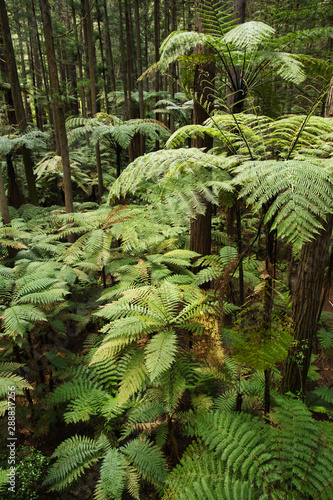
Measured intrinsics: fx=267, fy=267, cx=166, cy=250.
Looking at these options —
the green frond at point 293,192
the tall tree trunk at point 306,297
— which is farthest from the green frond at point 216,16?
the green frond at point 293,192

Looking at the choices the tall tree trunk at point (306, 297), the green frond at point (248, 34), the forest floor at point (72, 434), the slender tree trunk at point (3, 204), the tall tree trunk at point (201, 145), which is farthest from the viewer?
the slender tree trunk at point (3, 204)

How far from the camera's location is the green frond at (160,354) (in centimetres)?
225

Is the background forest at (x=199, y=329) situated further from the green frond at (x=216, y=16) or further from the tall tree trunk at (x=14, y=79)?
the tall tree trunk at (x=14, y=79)

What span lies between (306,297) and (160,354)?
151cm

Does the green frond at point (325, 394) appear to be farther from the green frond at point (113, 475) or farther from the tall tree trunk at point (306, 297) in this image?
the green frond at point (113, 475)

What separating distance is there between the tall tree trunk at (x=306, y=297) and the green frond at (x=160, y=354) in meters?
1.10

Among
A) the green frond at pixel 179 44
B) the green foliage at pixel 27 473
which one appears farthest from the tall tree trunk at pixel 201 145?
the green foliage at pixel 27 473

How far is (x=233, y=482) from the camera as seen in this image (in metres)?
1.87

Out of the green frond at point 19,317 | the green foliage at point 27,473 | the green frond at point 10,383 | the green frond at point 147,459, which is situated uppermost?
the green frond at point 19,317

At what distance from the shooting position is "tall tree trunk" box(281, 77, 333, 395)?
2.46 metres

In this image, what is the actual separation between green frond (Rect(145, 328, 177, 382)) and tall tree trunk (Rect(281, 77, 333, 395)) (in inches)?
43.2

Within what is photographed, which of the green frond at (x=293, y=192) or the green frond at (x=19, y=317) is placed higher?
the green frond at (x=293, y=192)

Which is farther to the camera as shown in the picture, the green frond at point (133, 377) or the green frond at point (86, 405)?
the green frond at point (86, 405)

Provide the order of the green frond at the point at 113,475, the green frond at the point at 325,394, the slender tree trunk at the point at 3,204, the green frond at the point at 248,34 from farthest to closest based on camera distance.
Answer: the slender tree trunk at the point at 3,204
the green frond at the point at 325,394
the green frond at the point at 113,475
the green frond at the point at 248,34
